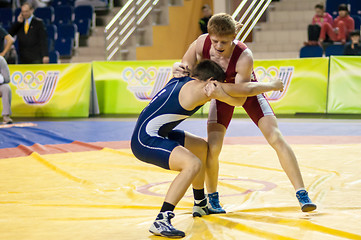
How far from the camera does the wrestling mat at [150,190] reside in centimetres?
342

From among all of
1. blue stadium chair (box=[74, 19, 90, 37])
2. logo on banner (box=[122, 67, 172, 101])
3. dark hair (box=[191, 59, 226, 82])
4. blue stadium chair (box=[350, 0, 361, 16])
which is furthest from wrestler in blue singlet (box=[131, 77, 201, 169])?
blue stadium chair (box=[74, 19, 90, 37])

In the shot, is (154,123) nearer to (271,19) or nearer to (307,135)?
(307,135)

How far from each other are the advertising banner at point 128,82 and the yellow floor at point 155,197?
A: 3874 mm

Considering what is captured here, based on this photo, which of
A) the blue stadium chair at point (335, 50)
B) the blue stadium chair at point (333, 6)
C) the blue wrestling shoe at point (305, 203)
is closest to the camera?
the blue wrestling shoe at point (305, 203)

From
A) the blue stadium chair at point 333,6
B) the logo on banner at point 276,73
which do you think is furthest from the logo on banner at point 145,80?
the blue stadium chair at point 333,6

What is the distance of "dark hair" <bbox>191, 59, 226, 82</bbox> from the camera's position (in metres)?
3.50

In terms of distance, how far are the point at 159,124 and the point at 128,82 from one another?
6.98 m

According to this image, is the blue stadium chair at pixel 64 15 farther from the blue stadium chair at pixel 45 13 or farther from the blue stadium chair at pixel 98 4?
the blue stadium chair at pixel 98 4

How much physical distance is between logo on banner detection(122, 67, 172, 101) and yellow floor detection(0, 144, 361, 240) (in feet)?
12.5

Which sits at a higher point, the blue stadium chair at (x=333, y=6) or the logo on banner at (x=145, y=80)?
the blue stadium chair at (x=333, y=6)

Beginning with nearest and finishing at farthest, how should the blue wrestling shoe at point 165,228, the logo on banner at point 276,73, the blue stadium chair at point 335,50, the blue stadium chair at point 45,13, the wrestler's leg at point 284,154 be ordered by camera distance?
the blue wrestling shoe at point 165,228 < the wrestler's leg at point 284,154 < the logo on banner at point 276,73 < the blue stadium chair at point 335,50 < the blue stadium chair at point 45,13

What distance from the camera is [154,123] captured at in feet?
11.7

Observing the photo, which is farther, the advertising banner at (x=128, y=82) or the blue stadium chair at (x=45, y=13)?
the blue stadium chair at (x=45, y=13)

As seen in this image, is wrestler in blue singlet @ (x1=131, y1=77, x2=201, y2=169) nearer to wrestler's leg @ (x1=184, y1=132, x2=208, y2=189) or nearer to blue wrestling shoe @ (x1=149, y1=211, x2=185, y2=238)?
wrestler's leg @ (x1=184, y1=132, x2=208, y2=189)
